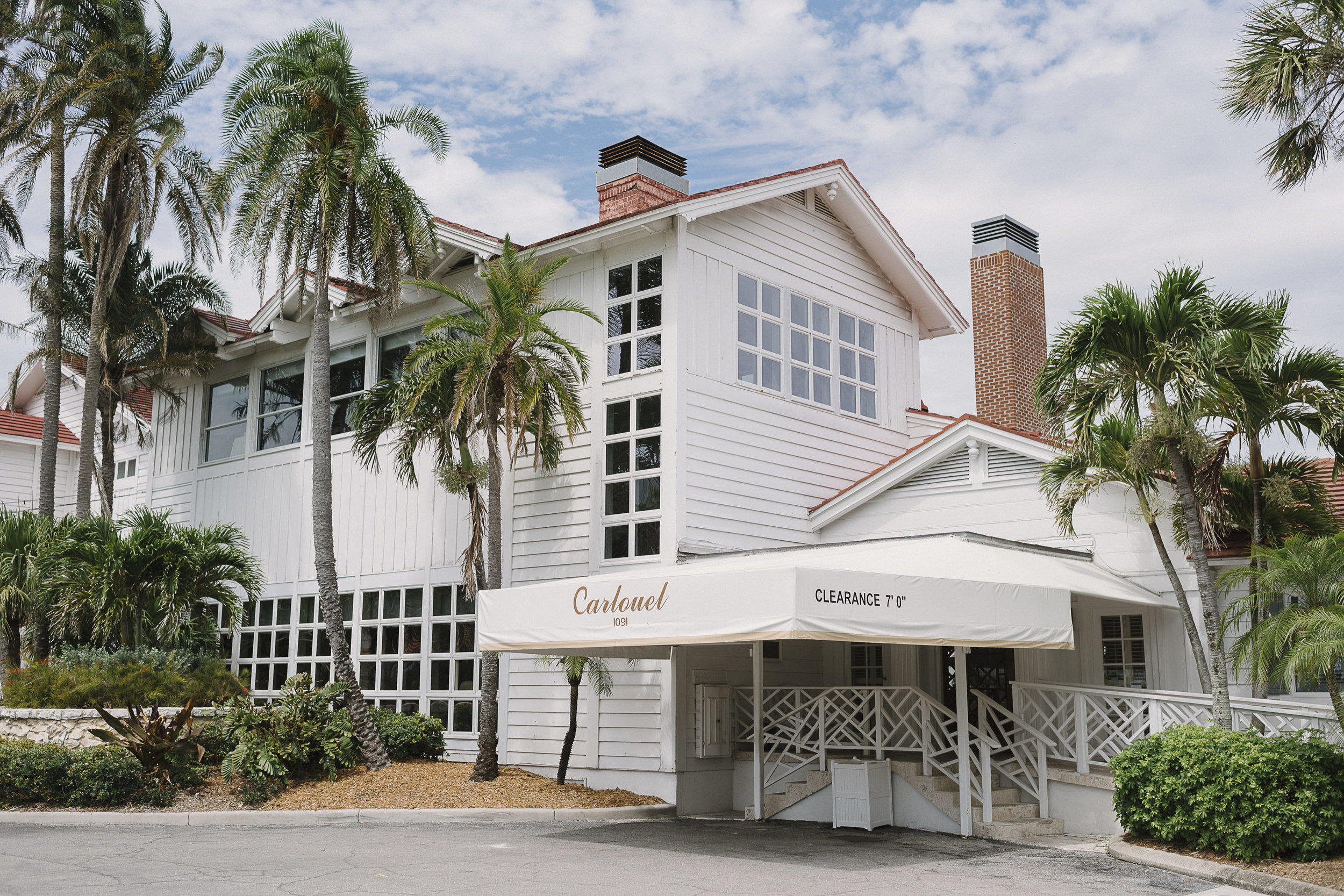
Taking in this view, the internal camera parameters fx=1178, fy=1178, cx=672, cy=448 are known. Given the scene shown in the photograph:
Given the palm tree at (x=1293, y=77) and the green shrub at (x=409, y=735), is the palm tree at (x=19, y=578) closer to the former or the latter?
the green shrub at (x=409, y=735)

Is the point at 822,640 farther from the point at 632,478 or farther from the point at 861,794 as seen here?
the point at 632,478

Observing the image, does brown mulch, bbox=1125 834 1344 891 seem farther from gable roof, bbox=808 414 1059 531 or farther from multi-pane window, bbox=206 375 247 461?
multi-pane window, bbox=206 375 247 461

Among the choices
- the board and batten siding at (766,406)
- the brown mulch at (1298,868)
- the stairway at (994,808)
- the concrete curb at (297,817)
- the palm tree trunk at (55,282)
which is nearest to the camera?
the brown mulch at (1298,868)

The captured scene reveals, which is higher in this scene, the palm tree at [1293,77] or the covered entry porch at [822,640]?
the palm tree at [1293,77]

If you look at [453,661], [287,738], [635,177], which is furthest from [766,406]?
[287,738]

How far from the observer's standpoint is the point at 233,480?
881 inches

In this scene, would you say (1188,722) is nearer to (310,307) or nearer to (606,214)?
(606,214)

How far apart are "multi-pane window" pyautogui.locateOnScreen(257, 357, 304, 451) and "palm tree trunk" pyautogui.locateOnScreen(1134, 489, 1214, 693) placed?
562 inches

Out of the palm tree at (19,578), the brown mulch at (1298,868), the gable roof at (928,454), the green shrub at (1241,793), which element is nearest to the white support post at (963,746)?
the green shrub at (1241,793)

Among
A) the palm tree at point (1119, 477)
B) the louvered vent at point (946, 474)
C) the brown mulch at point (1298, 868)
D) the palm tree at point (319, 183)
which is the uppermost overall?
the palm tree at point (319, 183)

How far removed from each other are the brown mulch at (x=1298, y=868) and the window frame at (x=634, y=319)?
8.72 metres

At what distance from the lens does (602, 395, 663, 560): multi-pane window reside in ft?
51.1

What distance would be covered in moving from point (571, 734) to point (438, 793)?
1781mm

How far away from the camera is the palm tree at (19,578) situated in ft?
59.5
